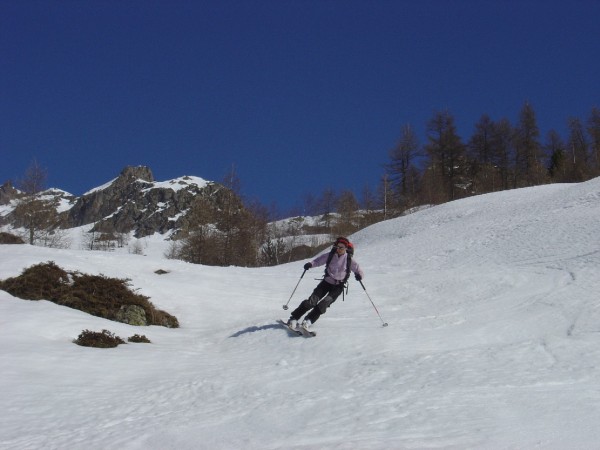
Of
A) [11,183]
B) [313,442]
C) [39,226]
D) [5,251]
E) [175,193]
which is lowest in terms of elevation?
[313,442]

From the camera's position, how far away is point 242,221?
3828cm

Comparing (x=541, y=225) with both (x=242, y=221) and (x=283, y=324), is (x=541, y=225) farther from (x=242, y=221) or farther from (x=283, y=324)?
(x=242, y=221)

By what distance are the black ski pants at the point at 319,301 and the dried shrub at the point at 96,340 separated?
3.84m

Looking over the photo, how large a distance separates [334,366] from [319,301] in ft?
9.21

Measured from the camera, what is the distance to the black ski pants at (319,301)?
10609mm

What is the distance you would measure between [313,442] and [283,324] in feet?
20.9

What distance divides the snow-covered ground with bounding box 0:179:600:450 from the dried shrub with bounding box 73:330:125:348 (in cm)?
26

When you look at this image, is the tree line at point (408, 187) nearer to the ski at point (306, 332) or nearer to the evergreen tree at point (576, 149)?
the evergreen tree at point (576, 149)

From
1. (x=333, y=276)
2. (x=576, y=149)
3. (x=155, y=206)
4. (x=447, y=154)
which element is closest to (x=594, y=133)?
(x=576, y=149)

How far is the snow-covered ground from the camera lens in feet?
17.0

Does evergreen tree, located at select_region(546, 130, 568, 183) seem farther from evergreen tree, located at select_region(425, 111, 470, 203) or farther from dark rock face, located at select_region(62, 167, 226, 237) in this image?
dark rock face, located at select_region(62, 167, 226, 237)

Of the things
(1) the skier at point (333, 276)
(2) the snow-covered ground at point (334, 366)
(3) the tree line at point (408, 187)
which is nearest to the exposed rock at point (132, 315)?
(2) the snow-covered ground at point (334, 366)

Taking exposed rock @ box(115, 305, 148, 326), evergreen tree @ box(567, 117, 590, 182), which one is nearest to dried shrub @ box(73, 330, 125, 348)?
exposed rock @ box(115, 305, 148, 326)

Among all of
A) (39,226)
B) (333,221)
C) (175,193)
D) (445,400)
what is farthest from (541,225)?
(175,193)
